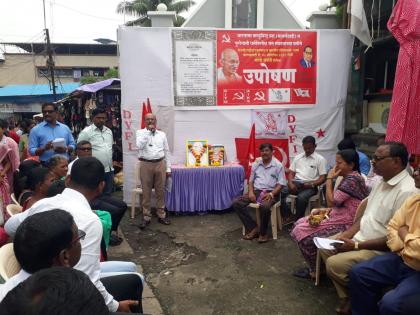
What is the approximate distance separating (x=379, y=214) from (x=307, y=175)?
2372mm

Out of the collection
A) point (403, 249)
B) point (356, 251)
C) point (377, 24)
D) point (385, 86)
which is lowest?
point (356, 251)

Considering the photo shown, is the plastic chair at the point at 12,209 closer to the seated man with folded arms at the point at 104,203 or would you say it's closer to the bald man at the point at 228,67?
the seated man with folded arms at the point at 104,203

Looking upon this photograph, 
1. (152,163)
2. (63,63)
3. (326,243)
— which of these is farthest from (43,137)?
(63,63)

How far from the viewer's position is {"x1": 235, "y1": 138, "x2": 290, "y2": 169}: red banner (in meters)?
6.20

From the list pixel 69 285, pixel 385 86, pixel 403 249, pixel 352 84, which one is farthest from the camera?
pixel 352 84

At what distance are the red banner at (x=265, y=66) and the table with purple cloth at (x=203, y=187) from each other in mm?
1169

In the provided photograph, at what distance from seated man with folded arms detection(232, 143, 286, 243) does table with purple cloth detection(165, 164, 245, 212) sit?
87 centimetres

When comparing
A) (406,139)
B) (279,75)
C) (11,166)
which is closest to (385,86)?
(279,75)

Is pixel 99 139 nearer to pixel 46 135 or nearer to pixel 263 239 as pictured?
pixel 46 135

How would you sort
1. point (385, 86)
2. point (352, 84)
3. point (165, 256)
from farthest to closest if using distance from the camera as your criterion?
point (352, 84), point (385, 86), point (165, 256)

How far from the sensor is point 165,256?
436 centimetres

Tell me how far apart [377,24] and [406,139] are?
348 centimetres

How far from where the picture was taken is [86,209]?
197 centimetres

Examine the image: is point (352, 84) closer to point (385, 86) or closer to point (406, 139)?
point (385, 86)
